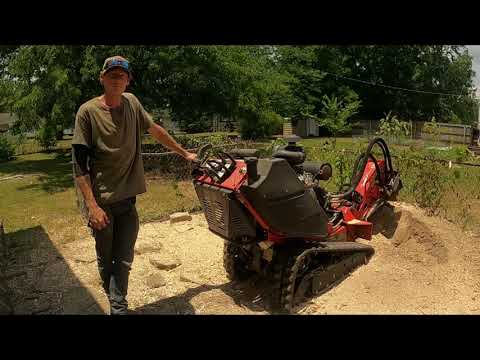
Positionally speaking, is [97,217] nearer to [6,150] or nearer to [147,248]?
[147,248]

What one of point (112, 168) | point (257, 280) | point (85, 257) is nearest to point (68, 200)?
point (85, 257)

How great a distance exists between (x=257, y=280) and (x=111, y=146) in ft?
7.27

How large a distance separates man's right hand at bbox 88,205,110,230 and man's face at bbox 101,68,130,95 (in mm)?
886

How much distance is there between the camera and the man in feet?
11.0

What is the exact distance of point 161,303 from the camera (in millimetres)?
4441

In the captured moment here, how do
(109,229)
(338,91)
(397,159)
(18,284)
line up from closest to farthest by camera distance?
(109,229), (18,284), (397,159), (338,91)

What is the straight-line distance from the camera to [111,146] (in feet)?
11.4

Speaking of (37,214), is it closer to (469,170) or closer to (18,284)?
(18,284)

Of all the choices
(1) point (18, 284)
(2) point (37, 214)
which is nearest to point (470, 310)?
(1) point (18, 284)

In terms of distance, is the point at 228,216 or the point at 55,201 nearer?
the point at 228,216

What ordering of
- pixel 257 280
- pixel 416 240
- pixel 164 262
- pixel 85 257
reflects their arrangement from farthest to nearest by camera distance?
pixel 85 257 → pixel 416 240 → pixel 164 262 → pixel 257 280

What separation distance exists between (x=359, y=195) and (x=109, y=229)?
310cm

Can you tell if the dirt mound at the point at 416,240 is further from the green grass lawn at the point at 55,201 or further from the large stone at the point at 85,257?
the large stone at the point at 85,257
